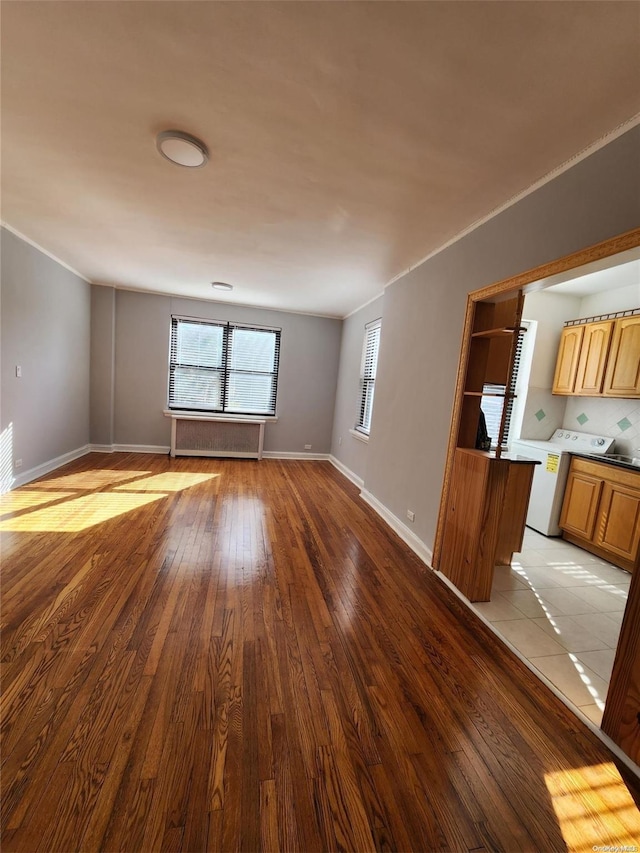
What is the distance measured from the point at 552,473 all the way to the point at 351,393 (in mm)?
2950

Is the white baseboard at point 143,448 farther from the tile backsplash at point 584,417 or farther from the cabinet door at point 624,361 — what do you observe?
the cabinet door at point 624,361

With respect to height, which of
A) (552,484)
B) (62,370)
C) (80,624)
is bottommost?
(80,624)

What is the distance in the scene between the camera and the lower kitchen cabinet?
2.83m

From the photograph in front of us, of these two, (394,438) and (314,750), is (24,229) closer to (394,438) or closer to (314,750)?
(394,438)

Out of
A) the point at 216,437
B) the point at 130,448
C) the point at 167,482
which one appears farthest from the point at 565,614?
the point at 130,448

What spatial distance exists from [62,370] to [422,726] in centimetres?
523

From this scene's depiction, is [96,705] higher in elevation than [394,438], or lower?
lower

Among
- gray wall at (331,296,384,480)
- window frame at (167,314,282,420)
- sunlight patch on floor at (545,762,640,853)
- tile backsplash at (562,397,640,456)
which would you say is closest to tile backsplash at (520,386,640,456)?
tile backsplash at (562,397,640,456)

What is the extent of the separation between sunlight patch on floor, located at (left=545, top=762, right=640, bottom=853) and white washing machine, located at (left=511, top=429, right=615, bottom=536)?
2374 mm

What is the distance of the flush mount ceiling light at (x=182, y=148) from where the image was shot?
1.78m

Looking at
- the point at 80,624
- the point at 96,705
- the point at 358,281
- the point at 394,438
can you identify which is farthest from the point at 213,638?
the point at 358,281

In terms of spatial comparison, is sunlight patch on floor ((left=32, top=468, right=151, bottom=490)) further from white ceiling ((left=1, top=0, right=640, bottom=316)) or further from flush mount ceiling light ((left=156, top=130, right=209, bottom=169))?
flush mount ceiling light ((left=156, top=130, right=209, bottom=169))

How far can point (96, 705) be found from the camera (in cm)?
139

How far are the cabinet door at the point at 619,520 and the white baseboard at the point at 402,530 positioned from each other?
1620 mm
